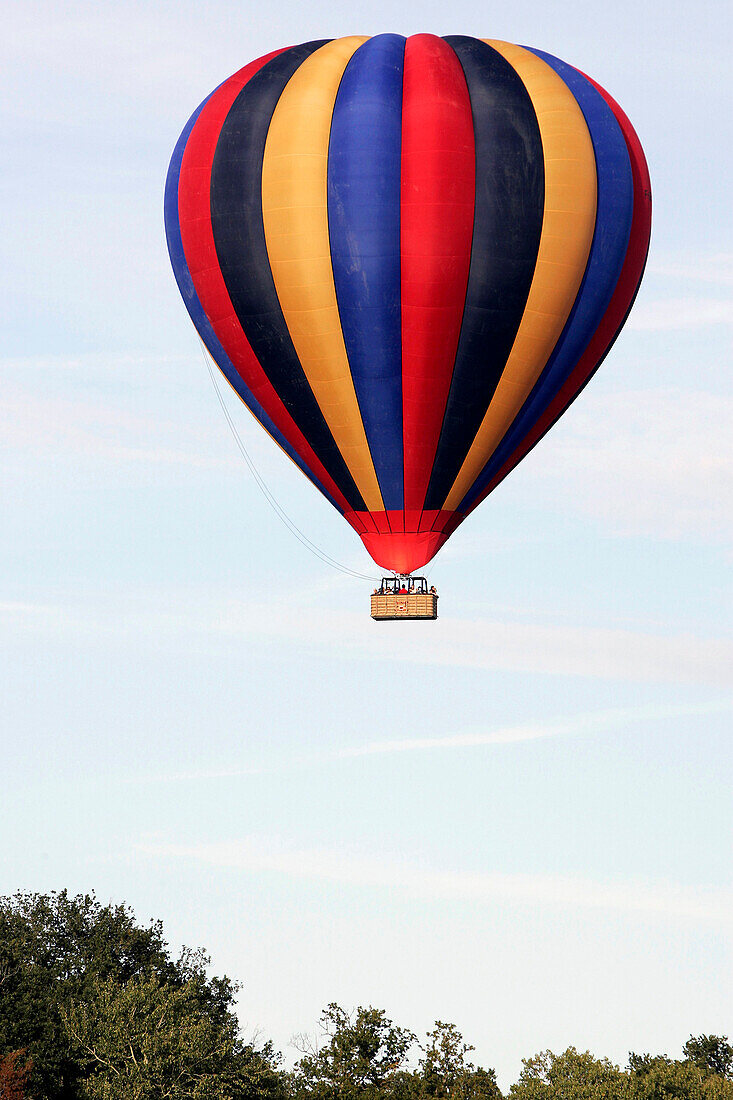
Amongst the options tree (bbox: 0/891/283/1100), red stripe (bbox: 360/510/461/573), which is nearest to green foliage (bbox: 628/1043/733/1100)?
tree (bbox: 0/891/283/1100)

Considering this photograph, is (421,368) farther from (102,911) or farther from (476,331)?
(102,911)

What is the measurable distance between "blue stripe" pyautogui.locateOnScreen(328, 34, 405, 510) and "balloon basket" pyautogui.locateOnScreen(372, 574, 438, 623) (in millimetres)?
4721

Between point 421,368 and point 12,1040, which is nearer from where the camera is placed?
point 421,368

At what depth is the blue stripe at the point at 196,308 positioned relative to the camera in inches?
1785

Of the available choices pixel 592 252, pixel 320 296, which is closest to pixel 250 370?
pixel 320 296

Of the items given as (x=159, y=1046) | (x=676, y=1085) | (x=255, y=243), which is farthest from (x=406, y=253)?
(x=676, y=1085)

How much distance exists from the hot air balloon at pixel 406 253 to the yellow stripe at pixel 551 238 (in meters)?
0.05

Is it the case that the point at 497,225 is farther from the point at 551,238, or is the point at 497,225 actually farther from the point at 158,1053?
the point at 158,1053

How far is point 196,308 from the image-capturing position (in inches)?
1791

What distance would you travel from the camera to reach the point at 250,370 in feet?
147

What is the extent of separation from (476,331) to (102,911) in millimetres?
37366

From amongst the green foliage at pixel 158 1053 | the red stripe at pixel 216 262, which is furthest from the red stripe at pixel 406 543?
the green foliage at pixel 158 1053

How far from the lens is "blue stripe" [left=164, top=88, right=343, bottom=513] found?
149 ft

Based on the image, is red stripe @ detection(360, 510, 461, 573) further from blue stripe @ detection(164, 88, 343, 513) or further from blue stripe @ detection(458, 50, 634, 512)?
blue stripe @ detection(164, 88, 343, 513)
